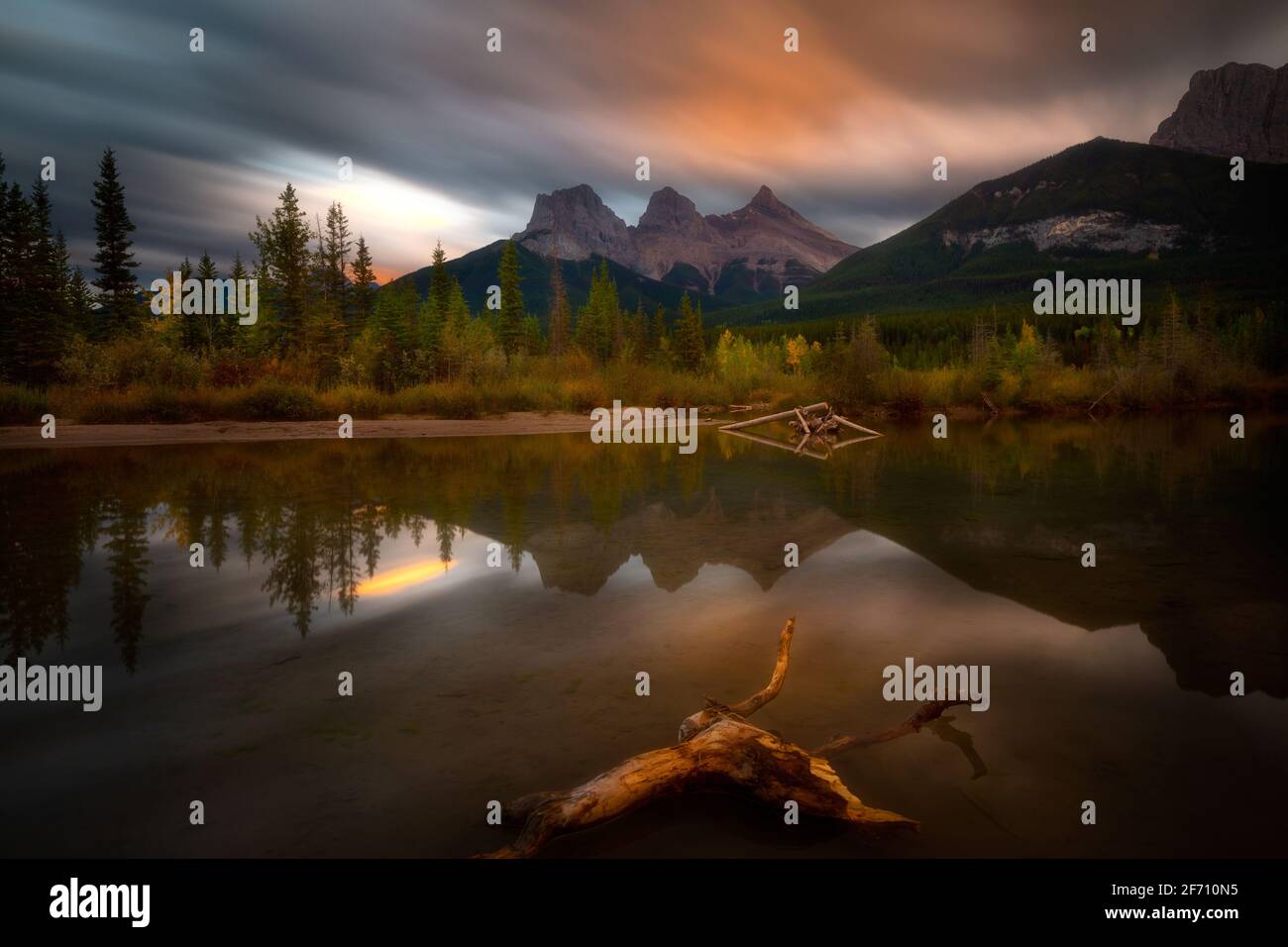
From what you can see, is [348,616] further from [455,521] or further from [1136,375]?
[1136,375]

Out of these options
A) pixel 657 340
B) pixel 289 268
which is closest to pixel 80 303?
pixel 289 268

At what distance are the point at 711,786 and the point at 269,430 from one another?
34.8 m

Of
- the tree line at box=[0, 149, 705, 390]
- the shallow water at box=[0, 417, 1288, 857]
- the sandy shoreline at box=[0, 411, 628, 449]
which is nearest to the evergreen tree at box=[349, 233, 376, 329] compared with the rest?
the tree line at box=[0, 149, 705, 390]

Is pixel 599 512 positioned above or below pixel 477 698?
above

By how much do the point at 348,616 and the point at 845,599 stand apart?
6001 mm

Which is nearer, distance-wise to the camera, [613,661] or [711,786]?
[711,786]

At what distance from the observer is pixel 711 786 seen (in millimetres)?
4246

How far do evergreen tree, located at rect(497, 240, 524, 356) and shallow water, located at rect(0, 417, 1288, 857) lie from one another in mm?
55969

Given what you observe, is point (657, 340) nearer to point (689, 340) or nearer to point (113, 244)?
point (689, 340)

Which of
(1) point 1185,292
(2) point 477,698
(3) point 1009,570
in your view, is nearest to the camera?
(2) point 477,698

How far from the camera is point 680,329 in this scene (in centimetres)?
7725
